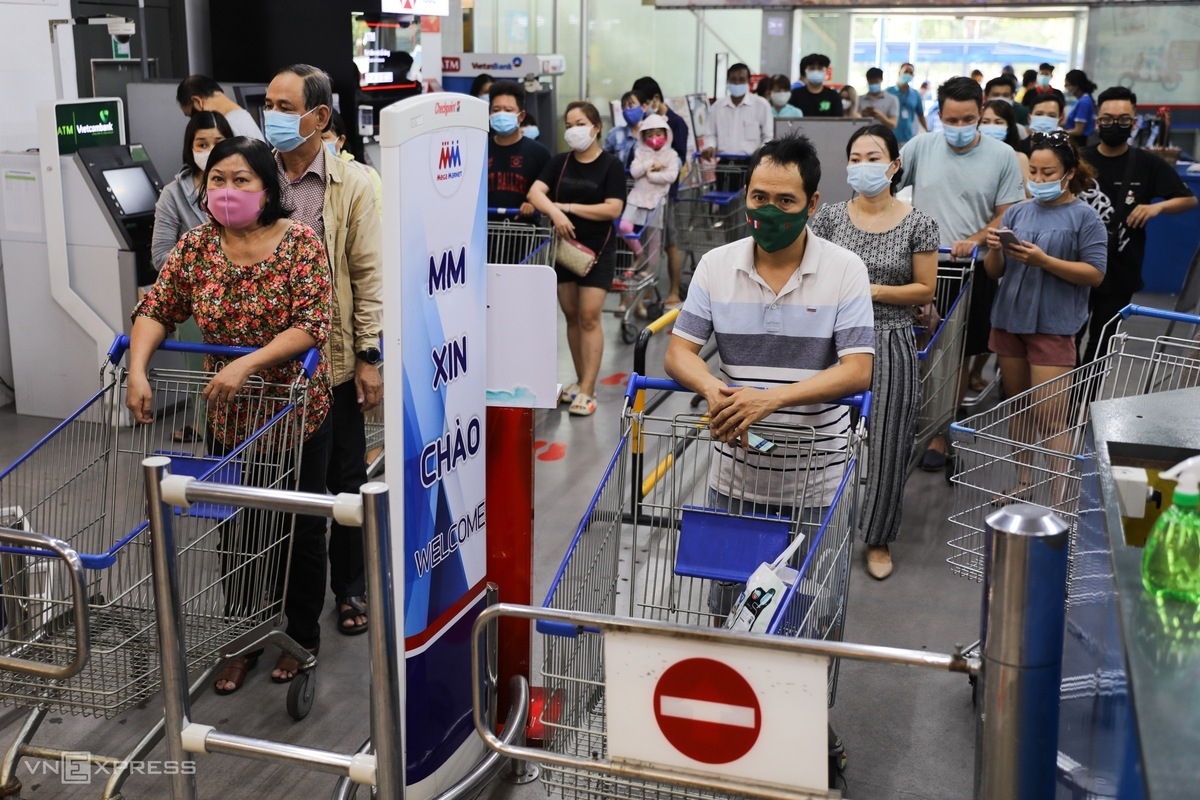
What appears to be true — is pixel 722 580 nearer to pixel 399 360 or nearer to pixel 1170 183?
pixel 399 360

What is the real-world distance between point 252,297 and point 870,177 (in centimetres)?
222

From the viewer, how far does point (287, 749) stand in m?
2.28

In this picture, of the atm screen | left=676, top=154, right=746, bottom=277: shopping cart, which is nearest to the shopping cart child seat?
the atm screen

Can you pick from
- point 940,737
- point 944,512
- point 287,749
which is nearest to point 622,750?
point 287,749

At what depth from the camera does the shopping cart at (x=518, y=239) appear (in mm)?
6594

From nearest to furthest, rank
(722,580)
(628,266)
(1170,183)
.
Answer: (722,580) < (1170,183) < (628,266)

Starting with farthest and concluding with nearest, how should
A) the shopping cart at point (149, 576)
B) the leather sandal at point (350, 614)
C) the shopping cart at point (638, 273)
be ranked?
the shopping cart at point (638, 273) < the leather sandal at point (350, 614) < the shopping cart at point (149, 576)

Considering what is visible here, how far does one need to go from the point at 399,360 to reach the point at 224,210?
1.13m

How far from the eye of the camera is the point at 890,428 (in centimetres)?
473

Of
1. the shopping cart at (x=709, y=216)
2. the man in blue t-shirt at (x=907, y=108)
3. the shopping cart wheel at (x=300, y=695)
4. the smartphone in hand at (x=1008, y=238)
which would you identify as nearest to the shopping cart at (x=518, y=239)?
the smartphone in hand at (x=1008, y=238)

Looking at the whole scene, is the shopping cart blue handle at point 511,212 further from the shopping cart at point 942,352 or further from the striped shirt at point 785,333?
the striped shirt at point 785,333

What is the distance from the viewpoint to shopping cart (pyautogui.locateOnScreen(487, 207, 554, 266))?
659cm

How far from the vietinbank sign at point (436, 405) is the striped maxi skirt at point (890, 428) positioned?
6.20 ft

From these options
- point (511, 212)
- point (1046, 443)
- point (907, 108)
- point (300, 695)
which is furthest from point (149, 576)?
point (907, 108)
